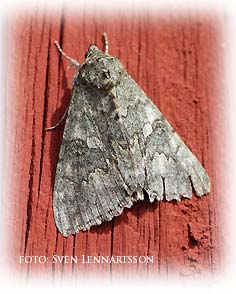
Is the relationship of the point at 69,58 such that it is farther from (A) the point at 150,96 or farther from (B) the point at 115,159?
(B) the point at 115,159

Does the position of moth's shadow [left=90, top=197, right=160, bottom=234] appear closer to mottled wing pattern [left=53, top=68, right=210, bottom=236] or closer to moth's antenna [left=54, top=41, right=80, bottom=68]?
mottled wing pattern [left=53, top=68, right=210, bottom=236]

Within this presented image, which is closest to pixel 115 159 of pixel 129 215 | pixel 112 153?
pixel 112 153

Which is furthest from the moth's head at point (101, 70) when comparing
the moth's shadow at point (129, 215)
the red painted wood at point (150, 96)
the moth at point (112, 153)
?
the moth's shadow at point (129, 215)

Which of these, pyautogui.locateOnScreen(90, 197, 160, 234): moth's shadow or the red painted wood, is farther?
pyautogui.locateOnScreen(90, 197, 160, 234): moth's shadow

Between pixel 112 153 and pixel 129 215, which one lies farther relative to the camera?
pixel 112 153

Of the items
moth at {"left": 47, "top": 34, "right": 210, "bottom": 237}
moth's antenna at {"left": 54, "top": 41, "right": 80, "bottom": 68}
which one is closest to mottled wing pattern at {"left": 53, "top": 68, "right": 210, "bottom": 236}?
moth at {"left": 47, "top": 34, "right": 210, "bottom": 237}

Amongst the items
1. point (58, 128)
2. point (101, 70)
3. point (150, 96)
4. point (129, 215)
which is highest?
point (101, 70)

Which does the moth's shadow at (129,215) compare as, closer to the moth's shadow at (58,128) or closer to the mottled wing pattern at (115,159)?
the mottled wing pattern at (115,159)
